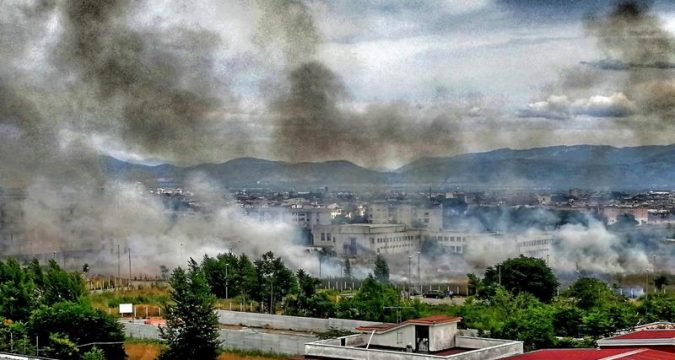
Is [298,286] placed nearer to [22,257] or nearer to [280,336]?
[280,336]

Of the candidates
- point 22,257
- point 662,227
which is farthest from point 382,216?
point 22,257

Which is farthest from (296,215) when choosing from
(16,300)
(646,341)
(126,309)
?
(646,341)

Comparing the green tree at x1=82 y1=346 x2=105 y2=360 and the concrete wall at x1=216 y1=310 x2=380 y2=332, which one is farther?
the concrete wall at x1=216 y1=310 x2=380 y2=332

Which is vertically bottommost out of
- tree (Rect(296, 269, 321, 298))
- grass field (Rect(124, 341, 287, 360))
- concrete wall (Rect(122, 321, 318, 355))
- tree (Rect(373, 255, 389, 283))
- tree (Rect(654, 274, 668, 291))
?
grass field (Rect(124, 341, 287, 360))

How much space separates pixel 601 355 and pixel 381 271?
21664 mm

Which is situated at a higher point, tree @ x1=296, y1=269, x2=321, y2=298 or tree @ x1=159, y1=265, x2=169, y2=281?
tree @ x1=159, y1=265, x2=169, y2=281

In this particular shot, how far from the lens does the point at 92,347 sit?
1662 cm

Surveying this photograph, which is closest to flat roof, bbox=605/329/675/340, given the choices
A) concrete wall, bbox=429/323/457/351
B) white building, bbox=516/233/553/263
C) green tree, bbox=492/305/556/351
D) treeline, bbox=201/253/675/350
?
concrete wall, bbox=429/323/457/351

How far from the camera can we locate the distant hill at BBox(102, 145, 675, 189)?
41906 mm

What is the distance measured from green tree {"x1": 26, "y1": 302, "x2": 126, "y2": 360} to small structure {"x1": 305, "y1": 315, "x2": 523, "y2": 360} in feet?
21.5

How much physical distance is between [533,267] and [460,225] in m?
14.9

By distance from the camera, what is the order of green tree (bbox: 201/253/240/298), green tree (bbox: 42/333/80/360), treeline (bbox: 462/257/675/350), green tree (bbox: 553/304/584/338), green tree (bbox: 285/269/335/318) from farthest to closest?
green tree (bbox: 201/253/240/298)
green tree (bbox: 285/269/335/318)
green tree (bbox: 553/304/584/338)
green tree (bbox: 42/333/80/360)
treeline (bbox: 462/257/675/350)

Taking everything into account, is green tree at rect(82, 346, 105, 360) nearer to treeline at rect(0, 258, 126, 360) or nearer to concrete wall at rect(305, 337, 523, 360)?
treeline at rect(0, 258, 126, 360)

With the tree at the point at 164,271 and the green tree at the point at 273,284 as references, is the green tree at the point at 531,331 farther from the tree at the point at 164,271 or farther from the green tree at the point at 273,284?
the tree at the point at 164,271
